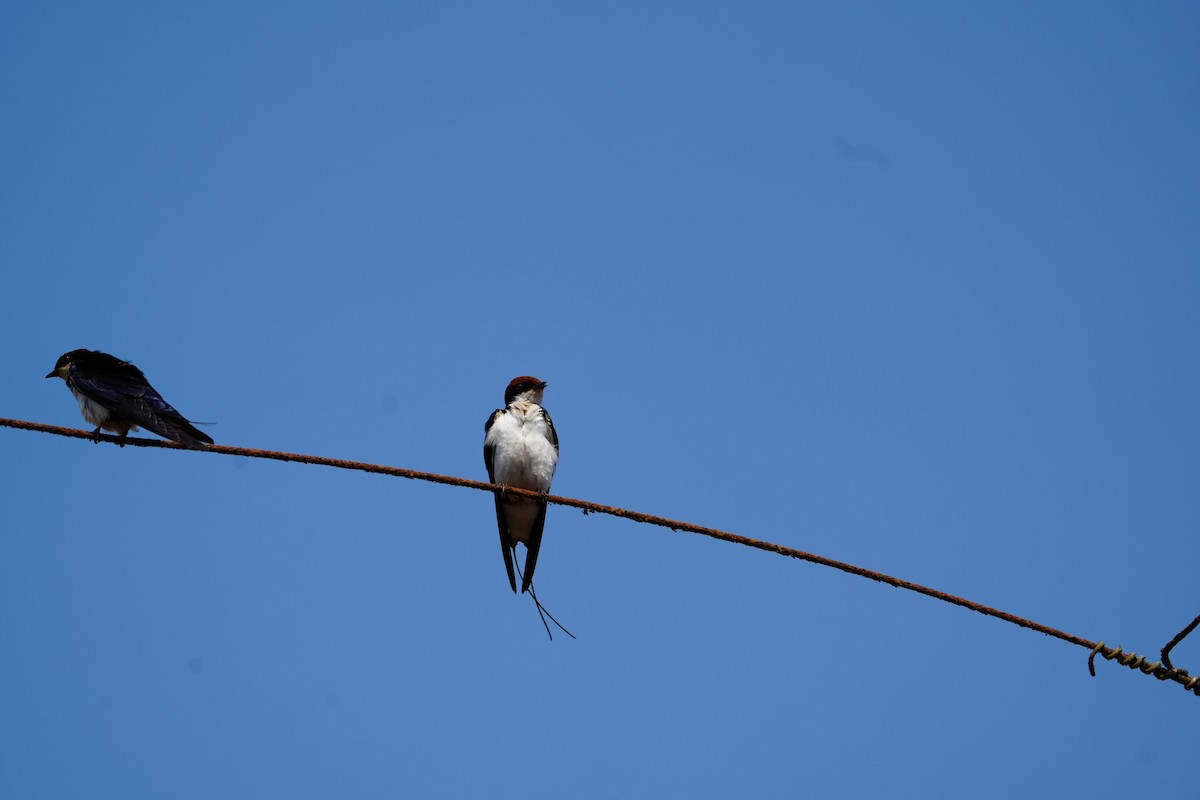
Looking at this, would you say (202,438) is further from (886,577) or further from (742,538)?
(886,577)

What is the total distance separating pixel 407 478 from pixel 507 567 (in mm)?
3721

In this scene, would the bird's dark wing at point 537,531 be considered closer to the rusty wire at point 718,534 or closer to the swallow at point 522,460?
the swallow at point 522,460

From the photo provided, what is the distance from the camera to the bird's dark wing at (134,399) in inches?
240

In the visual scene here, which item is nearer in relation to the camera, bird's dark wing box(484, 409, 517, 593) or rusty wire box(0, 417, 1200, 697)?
rusty wire box(0, 417, 1200, 697)

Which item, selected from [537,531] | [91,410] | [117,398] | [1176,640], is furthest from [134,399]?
[1176,640]

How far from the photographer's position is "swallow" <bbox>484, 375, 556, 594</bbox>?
753 centimetres

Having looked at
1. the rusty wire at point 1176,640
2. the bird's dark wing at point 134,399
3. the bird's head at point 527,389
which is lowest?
the rusty wire at point 1176,640

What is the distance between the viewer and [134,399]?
6.46 metres

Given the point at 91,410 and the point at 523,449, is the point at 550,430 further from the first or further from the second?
the point at 91,410

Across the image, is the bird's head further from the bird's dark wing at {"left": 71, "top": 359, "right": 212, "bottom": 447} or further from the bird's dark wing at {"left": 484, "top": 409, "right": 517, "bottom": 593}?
the bird's dark wing at {"left": 71, "top": 359, "right": 212, "bottom": 447}

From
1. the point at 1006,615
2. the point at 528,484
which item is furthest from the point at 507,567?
the point at 1006,615

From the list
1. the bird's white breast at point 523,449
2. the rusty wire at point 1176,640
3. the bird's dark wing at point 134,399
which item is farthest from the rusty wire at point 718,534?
the bird's white breast at point 523,449

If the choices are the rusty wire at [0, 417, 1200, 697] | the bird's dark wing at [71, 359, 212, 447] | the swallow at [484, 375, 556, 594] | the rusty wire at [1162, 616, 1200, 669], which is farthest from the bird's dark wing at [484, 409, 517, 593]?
the rusty wire at [1162, 616, 1200, 669]

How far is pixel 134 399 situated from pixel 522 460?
2559 mm
